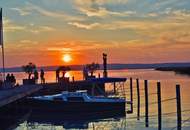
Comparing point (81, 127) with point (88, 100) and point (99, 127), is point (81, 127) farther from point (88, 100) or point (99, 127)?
point (88, 100)

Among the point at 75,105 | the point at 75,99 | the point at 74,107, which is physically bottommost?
the point at 74,107

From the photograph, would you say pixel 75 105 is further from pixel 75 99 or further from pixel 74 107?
pixel 75 99

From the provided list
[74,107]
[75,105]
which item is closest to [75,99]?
[75,105]

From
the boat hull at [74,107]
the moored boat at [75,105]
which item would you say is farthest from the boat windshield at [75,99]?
the boat hull at [74,107]

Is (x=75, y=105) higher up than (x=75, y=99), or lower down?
lower down

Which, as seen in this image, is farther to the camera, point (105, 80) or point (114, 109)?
point (105, 80)

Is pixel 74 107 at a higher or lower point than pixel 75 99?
lower

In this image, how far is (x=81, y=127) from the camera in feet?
144

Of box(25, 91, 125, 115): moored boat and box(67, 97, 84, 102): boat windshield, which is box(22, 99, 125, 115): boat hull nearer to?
box(25, 91, 125, 115): moored boat

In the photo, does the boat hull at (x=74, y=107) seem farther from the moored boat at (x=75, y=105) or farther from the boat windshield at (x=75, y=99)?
the boat windshield at (x=75, y=99)

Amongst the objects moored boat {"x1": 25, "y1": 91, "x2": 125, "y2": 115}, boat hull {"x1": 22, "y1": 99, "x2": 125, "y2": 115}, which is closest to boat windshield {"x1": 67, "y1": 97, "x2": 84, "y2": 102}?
moored boat {"x1": 25, "y1": 91, "x2": 125, "y2": 115}

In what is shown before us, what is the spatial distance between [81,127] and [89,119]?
547 centimetres

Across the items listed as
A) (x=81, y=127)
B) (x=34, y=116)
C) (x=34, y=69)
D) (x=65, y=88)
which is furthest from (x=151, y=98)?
(x=81, y=127)

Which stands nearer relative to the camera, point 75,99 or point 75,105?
point 75,105
